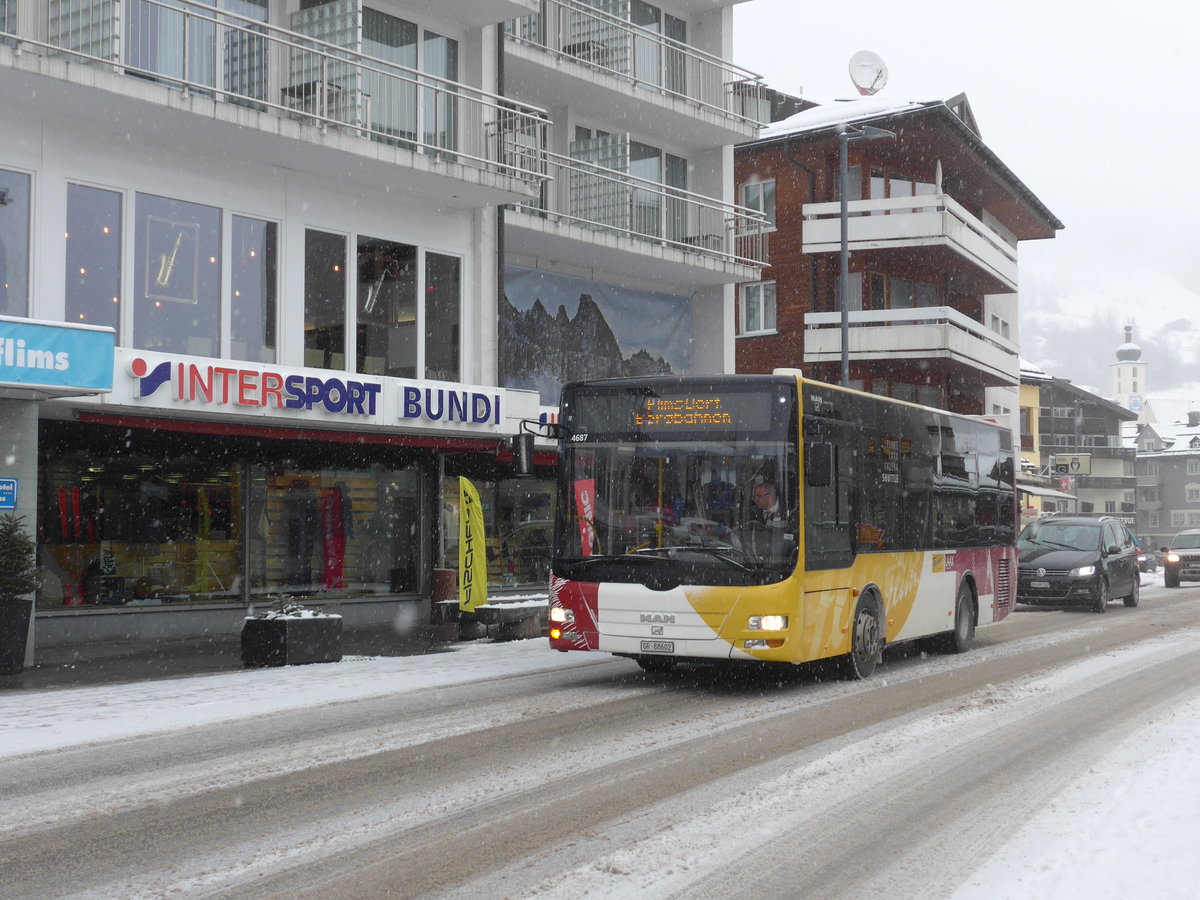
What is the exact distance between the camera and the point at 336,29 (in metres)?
19.5

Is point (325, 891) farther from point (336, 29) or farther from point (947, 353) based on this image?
Answer: point (947, 353)

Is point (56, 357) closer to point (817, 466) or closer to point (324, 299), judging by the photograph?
point (324, 299)

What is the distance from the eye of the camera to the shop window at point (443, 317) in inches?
851

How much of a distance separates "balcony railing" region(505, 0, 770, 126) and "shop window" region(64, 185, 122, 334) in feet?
28.0

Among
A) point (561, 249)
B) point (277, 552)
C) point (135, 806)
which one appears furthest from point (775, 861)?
point (561, 249)

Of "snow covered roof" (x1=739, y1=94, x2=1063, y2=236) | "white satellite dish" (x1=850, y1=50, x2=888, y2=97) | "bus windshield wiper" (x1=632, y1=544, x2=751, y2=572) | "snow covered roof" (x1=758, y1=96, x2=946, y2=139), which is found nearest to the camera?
"bus windshield wiper" (x1=632, y1=544, x2=751, y2=572)

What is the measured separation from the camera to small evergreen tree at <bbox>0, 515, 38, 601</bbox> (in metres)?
14.1

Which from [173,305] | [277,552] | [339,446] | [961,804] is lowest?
[961,804]

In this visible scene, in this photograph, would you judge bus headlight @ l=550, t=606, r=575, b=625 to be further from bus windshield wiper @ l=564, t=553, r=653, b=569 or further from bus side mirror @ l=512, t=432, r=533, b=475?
bus side mirror @ l=512, t=432, r=533, b=475

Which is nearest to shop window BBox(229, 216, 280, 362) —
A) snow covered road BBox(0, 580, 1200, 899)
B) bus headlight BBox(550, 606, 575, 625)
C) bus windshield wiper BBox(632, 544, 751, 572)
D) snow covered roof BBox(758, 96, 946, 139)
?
snow covered road BBox(0, 580, 1200, 899)

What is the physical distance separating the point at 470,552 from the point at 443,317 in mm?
5105

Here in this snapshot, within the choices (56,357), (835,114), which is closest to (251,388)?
(56,357)

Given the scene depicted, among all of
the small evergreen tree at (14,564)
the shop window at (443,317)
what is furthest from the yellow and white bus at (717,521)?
the shop window at (443,317)

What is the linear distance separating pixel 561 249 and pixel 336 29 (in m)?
6.33
